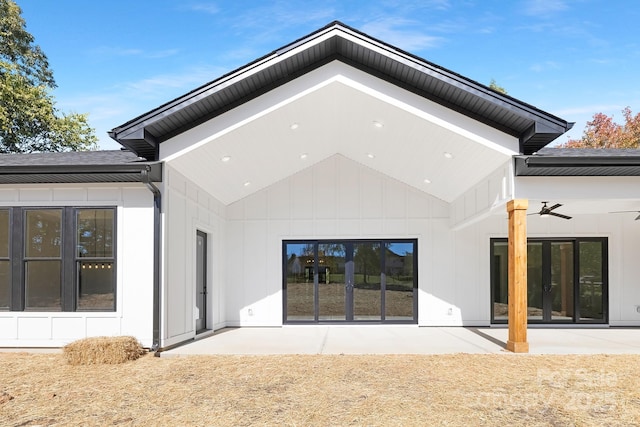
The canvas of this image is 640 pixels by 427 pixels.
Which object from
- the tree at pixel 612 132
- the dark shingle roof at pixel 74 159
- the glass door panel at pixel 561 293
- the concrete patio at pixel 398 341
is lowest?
the concrete patio at pixel 398 341

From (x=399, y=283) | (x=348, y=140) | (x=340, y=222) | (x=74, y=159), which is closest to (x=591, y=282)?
(x=399, y=283)

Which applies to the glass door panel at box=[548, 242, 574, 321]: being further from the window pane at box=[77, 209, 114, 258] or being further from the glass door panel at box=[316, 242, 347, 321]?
the window pane at box=[77, 209, 114, 258]

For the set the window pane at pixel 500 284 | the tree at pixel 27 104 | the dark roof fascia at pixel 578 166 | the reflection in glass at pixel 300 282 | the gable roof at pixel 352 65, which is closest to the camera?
the gable roof at pixel 352 65

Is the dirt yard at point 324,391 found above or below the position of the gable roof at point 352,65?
below

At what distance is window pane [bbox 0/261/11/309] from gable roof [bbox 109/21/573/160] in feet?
10.9

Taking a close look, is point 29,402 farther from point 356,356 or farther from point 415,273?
point 415,273

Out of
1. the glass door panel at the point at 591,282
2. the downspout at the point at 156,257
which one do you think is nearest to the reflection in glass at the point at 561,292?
the glass door panel at the point at 591,282

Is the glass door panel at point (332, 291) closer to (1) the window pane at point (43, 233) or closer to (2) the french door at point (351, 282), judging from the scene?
(2) the french door at point (351, 282)

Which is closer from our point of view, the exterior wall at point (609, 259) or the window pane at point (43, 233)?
the window pane at point (43, 233)

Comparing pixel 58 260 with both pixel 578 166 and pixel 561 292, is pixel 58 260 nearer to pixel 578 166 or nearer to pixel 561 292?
pixel 578 166

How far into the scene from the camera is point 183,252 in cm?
966

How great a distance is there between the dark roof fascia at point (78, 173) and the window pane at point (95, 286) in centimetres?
154

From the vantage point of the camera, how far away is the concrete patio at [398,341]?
9.12m

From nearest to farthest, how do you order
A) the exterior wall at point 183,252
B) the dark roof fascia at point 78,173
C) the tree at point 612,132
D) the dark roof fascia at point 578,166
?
1. the dark roof fascia at point 578,166
2. the dark roof fascia at point 78,173
3. the exterior wall at point 183,252
4. the tree at point 612,132
